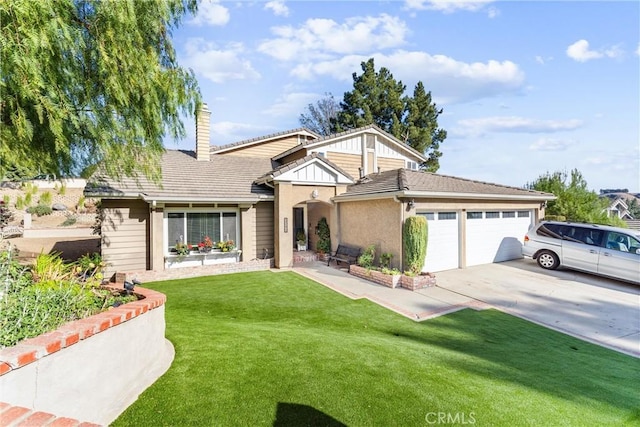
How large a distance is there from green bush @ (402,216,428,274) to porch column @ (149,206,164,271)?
32.2 feet

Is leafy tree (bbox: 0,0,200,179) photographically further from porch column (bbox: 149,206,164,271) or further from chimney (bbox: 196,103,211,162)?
chimney (bbox: 196,103,211,162)

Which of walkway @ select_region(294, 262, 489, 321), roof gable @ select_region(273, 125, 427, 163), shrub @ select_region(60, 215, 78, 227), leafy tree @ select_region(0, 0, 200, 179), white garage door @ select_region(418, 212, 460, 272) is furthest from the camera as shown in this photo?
shrub @ select_region(60, 215, 78, 227)

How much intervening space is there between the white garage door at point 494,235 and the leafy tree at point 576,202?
4605 mm

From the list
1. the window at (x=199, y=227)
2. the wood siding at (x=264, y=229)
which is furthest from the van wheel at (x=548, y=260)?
the window at (x=199, y=227)

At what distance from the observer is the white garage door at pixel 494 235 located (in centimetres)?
1370

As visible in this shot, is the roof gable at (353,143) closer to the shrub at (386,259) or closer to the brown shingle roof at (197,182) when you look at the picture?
the brown shingle roof at (197,182)

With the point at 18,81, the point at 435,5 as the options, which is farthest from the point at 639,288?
the point at 18,81

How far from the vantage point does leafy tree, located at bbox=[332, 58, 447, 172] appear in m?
31.1

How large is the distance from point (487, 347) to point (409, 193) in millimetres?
6006

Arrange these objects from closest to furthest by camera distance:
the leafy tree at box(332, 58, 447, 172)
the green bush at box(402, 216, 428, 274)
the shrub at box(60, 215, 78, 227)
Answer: the green bush at box(402, 216, 428, 274), the shrub at box(60, 215, 78, 227), the leafy tree at box(332, 58, 447, 172)

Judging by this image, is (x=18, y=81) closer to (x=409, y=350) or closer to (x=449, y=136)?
(x=409, y=350)

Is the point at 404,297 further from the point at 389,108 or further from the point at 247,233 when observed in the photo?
the point at 389,108

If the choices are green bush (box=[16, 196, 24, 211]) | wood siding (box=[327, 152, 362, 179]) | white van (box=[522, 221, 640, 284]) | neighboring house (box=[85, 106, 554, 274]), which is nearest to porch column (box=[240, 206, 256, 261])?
neighboring house (box=[85, 106, 554, 274])

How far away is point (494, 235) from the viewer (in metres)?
14.4
